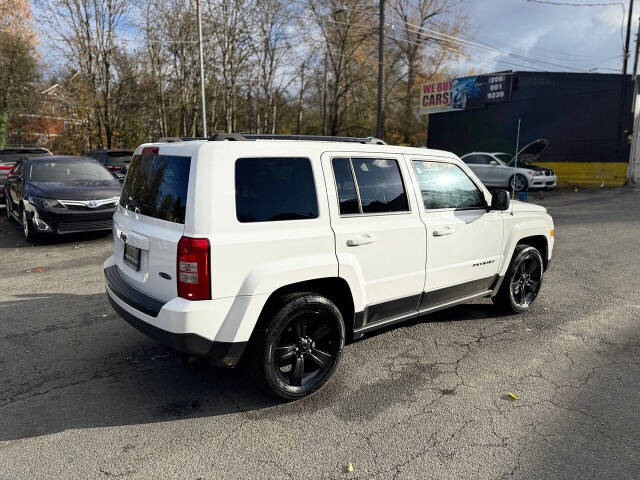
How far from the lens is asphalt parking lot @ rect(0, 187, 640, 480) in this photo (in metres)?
2.62

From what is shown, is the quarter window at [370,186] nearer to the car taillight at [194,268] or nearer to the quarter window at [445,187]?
the quarter window at [445,187]

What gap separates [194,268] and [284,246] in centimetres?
60

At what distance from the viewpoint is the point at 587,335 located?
450 centimetres

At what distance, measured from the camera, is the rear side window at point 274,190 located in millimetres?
2975

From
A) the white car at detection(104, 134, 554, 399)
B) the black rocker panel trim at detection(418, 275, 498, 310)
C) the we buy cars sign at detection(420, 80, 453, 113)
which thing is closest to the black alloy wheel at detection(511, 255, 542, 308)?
the black rocker panel trim at detection(418, 275, 498, 310)

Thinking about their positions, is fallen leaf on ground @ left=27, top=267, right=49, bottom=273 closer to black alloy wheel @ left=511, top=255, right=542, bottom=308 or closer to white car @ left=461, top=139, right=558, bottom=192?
black alloy wheel @ left=511, top=255, right=542, bottom=308

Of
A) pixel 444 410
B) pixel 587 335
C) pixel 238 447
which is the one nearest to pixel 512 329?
pixel 587 335

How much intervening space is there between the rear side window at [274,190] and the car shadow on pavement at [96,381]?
51.1 inches

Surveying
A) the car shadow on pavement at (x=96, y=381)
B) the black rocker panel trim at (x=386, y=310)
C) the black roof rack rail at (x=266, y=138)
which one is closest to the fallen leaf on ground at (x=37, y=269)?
the car shadow on pavement at (x=96, y=381)

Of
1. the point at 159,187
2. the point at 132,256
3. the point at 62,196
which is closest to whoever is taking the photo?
the point at 159,187

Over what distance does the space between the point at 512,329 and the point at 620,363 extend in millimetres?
980

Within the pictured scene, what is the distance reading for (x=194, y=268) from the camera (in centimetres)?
277

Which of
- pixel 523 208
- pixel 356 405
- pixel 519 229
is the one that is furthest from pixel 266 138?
pixel 523 208

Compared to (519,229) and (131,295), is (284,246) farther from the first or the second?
(519,229)
